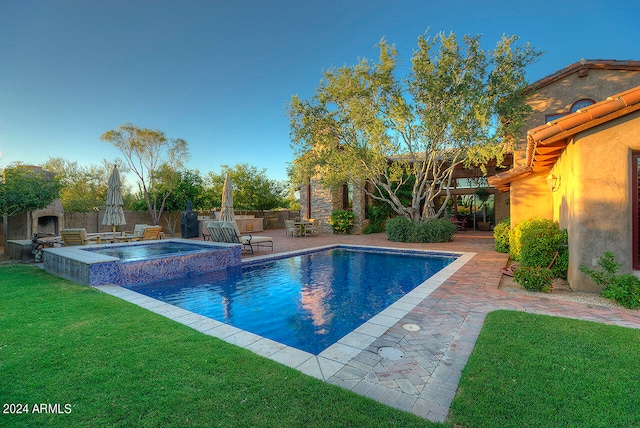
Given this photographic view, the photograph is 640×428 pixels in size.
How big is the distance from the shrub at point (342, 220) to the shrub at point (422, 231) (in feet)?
13.8

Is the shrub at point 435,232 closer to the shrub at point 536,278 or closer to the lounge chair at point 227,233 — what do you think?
the lounge chair at point 227,233

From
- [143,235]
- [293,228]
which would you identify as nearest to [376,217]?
[293,228]

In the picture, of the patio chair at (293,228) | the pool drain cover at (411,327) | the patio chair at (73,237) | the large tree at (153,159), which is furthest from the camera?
the large tree at (153,159)

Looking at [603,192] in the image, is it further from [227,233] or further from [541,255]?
[227,233]

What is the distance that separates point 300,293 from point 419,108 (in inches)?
380

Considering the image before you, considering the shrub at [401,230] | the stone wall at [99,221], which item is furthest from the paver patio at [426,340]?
the stone wall at [99,221]

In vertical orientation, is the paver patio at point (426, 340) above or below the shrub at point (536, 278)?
below

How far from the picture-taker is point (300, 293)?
669 cm

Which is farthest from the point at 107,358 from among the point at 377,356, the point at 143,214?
the point at 143,214

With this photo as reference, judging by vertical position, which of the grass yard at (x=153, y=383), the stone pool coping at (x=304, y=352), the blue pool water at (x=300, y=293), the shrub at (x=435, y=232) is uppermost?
the shrub at (x=435, y=232)

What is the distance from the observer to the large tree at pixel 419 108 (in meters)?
11.7

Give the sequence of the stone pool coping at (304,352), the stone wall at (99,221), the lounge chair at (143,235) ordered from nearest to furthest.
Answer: the stone pool coping at (304,352), the lounge chair at (143,235), the stone wall at (99,221)

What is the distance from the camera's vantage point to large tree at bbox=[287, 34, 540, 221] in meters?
11.7

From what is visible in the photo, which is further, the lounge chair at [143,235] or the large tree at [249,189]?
the large tree at [249,189]
